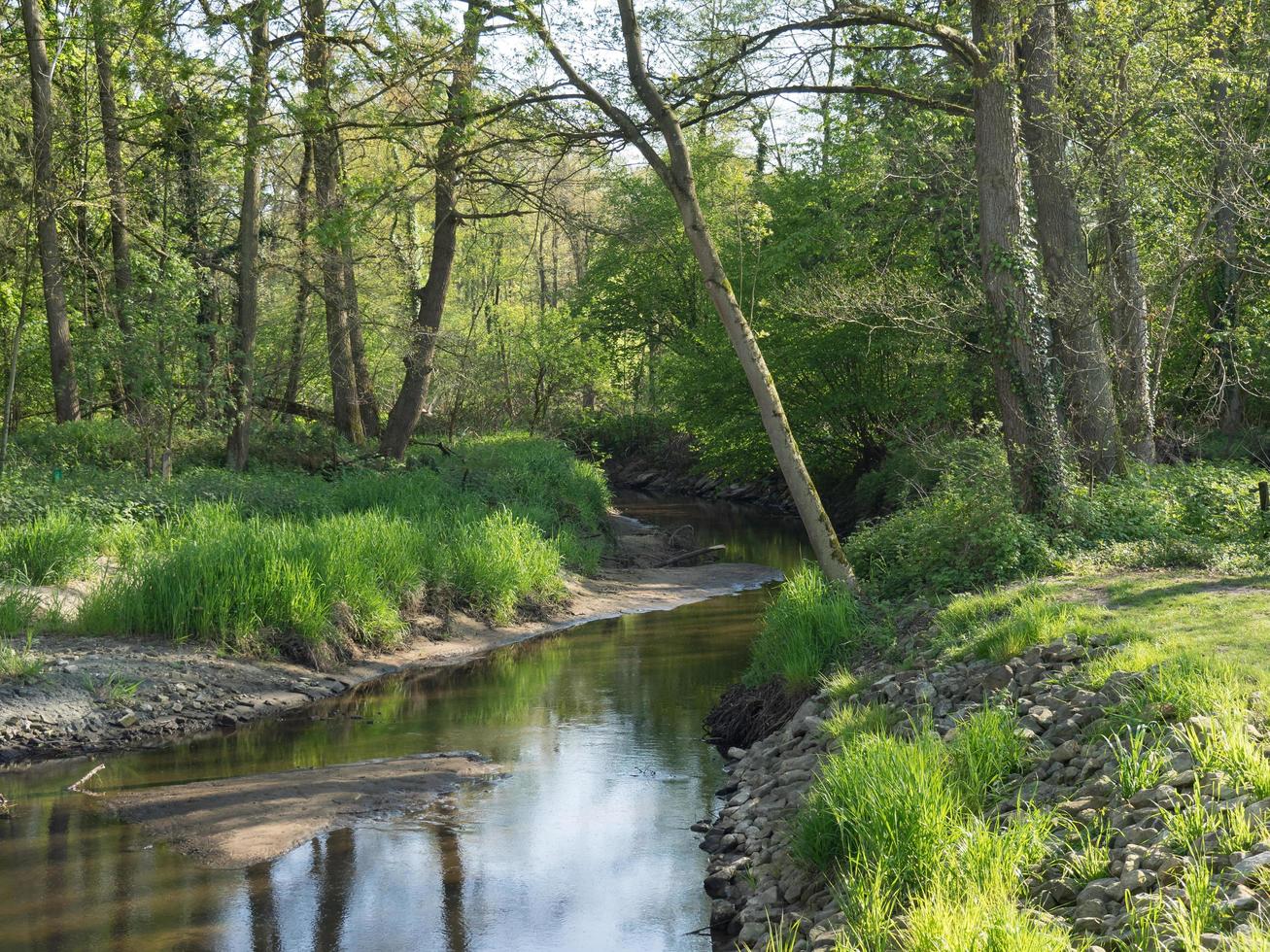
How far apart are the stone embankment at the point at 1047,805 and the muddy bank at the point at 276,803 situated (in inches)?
91.7

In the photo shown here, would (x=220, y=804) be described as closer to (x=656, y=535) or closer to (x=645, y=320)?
(x=656, y=535)

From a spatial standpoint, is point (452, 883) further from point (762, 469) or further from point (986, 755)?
point (762, 469)

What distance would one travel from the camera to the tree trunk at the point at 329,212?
14367 millimetres

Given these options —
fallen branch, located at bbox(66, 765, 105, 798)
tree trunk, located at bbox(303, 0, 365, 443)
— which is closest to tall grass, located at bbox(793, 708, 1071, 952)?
fallen branch, located at bbox(66, 765, 105, 798)

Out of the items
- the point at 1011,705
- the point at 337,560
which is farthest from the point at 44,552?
the point at 1011,705

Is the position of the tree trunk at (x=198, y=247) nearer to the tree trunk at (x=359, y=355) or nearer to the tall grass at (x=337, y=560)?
the tall grass at (x=337, y=560)

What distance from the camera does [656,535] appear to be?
2398 cm

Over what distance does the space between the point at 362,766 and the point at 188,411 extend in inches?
375

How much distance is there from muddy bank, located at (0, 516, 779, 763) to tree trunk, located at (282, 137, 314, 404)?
6957 millimetres

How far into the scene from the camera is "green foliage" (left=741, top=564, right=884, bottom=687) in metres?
10.9

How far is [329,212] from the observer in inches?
616

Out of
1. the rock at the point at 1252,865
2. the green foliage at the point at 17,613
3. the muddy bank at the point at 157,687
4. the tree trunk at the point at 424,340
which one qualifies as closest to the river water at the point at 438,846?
the muddy bank at the point at 157,687

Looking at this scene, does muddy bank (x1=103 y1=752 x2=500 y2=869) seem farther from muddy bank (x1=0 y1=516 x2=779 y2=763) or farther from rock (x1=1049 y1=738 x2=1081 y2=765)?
rock (x1=1049 y1=738 x2=1081 y2=765)

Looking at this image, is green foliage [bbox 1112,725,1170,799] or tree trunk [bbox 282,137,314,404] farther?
tree trunk [bbox 282,137,314,404]
